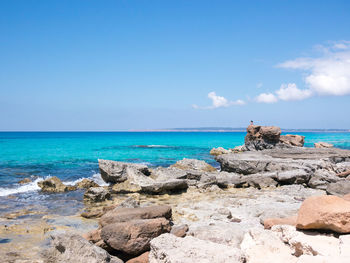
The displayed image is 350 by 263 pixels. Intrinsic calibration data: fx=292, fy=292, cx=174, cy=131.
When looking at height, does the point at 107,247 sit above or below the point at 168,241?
below

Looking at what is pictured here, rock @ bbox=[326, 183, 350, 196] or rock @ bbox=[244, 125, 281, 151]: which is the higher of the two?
rock @ bbox=[244, 125, 281, 151]

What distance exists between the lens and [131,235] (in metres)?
6.11

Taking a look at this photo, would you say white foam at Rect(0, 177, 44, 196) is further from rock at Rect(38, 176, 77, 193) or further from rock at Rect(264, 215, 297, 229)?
rock at Rect(264, 215, 297, 229)

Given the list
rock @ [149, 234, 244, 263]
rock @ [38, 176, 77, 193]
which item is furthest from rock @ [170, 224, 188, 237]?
rock @ [38, 176, 77, 193]

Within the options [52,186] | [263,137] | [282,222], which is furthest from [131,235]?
[263,137]

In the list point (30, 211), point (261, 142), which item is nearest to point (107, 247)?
point (30, 211)

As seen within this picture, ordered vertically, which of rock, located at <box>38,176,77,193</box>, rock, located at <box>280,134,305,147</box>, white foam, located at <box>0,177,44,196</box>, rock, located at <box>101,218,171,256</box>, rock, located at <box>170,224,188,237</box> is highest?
rock, located at <box>280,134,305,147</box>

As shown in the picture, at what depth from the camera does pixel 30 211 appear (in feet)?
35.3

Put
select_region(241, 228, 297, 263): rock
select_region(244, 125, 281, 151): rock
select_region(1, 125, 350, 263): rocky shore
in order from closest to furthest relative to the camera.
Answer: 1. select_region(241, 228, 297, 263): rock
2. select_region(1, 125, 350, 263): rocky shore
3. select_region(244, 125, 281, 151): rock

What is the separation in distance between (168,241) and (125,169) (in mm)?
10822

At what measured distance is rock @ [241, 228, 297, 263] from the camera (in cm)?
504

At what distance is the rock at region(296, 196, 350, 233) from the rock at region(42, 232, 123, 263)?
376 cm

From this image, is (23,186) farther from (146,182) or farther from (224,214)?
(224,214)

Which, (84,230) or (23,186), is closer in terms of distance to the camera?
(84,230)
